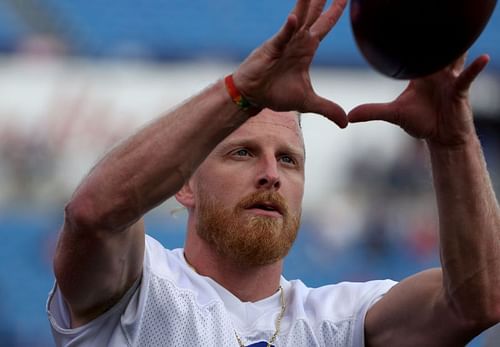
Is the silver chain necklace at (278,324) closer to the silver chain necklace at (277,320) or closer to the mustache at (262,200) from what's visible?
the silver chain necklace at (277,320)

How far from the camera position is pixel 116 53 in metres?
9.80

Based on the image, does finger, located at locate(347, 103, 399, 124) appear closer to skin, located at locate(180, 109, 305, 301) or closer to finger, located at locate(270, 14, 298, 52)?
finger, located at locate(270, 14, 298, 52)

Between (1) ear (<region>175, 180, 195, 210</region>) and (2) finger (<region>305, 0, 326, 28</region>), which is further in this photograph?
(1) ear (<region>175, 180, 195, 210</region>)

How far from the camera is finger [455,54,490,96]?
209 cm

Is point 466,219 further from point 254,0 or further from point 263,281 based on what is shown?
point 254,0

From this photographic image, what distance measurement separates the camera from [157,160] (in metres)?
2.21

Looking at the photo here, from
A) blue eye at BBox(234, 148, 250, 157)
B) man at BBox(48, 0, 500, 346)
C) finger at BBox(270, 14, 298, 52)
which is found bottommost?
man at BBox(48, 0, 500, 346)

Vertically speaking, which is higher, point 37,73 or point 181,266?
point 37,73

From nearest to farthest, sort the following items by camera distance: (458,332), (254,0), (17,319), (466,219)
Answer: (466,219) < (458,332) < (17,319) < (254,0)

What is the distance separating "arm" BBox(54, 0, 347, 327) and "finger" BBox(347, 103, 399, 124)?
0.07 meters

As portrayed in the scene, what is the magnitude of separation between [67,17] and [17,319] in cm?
323

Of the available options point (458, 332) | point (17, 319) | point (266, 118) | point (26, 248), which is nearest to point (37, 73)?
point (26, 248)

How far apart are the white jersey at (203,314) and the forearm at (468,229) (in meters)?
0.40

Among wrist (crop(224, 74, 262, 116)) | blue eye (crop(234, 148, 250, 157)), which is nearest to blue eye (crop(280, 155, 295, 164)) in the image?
blue eye (crop(234, 148, 250, 157))
